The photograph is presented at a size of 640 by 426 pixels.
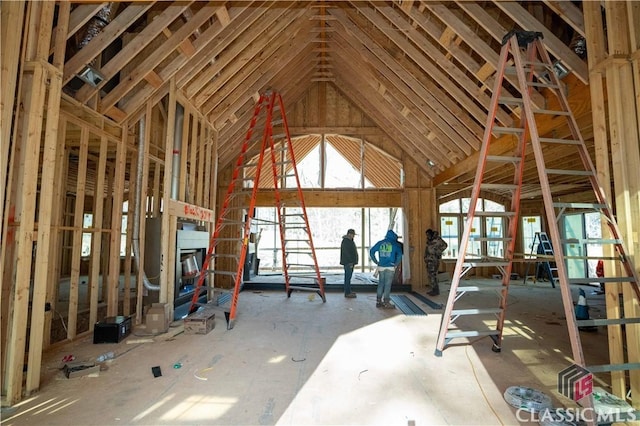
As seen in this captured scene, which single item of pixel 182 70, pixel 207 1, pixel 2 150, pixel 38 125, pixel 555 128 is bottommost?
pixel 2 150

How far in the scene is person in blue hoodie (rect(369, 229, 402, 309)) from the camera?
18.9 feet

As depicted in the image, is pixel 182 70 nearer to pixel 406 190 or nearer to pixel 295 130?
pixel 295 130

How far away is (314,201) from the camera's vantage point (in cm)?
809

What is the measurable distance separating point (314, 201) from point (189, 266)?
3.61 meters

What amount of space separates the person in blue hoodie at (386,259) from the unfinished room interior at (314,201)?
0.18 metres

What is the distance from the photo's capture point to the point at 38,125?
258 centimetres

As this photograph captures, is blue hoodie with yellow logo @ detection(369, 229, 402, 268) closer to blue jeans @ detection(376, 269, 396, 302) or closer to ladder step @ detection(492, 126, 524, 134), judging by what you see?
blue jeans @ detection(376, 269, 396, 302)

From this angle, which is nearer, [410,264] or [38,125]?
[38,125]

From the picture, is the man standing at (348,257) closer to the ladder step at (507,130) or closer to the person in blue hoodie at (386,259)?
the person in blue hoodie at (386,259)

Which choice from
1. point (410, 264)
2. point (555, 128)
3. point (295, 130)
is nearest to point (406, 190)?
point (410, 264)

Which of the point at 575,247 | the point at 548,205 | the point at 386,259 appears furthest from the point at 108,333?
the point at 575,247

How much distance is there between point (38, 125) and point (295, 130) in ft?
20.2

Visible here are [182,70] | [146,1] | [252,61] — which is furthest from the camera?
[252,61]

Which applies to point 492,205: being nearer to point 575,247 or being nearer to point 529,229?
point 529,229
